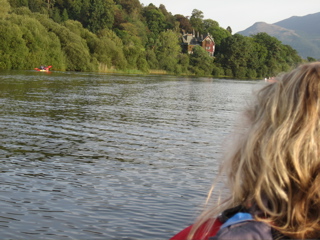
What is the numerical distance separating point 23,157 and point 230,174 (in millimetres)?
9624

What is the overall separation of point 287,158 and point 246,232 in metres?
0.34

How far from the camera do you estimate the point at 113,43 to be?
90750mm

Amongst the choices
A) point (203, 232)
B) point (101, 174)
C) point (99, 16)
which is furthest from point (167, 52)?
point (203, 232)

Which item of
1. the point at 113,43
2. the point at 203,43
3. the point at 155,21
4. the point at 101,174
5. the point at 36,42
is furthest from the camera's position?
the point at 155,21

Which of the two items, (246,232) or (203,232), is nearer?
(246,232)

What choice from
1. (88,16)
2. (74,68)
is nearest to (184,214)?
(74,68)

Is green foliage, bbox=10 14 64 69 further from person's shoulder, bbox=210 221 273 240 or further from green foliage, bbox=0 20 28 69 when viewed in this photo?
person's shoulder, bbox=210 221 273 240

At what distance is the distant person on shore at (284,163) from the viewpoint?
1.75 metres

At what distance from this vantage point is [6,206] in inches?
290

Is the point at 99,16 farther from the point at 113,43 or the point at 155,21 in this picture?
the point at 113,43

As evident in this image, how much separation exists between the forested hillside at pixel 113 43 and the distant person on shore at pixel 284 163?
156 ft

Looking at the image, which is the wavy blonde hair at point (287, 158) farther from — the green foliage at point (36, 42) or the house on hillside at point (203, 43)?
the house on hillside at point (203, 43)

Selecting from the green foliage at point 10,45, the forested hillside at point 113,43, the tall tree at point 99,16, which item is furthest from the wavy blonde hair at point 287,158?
the tall tree at point 99,16

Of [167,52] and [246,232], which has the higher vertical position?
[167,52]
